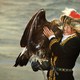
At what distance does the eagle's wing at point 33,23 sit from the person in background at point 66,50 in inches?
6.9

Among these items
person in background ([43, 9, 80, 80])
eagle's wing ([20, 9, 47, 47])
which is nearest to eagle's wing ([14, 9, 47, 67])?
eagle's wing ([20, 9, 47, 47])

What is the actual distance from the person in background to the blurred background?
27 centimetres

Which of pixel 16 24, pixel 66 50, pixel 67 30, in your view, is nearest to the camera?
pixel 66 50

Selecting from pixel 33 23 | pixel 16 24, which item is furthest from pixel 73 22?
pixel 16 24

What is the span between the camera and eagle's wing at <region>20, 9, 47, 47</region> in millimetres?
2650

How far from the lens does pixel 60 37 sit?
2619 mm

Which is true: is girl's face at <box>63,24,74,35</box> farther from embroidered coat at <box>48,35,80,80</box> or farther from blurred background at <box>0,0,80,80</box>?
blurred background at <box>0,0,80,80</box>

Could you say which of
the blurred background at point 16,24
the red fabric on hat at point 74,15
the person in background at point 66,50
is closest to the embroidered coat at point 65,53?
the person in background at point 66,50

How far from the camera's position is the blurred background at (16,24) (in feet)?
9.33

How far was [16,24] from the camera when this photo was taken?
2941mm

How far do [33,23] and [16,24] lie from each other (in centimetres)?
33

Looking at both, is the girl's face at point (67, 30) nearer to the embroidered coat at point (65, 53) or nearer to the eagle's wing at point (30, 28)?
the embroidered coat at point (65, 53)

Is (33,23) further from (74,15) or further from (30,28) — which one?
(74,15)

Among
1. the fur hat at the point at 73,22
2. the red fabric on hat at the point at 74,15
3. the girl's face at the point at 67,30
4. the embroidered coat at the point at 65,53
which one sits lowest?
the embroidered coat at the point at 65,53
